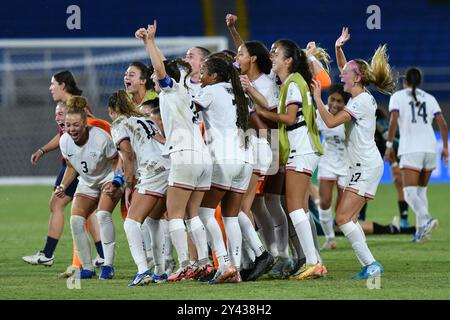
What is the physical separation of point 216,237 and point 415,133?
549cm

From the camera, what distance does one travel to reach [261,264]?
8664mm

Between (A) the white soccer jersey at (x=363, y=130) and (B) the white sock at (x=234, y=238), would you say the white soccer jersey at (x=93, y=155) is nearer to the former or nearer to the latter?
(B) the white sock at (x=234, y=238)

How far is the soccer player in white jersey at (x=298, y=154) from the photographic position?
8578mm

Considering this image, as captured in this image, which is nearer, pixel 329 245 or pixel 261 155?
pixel 261 155

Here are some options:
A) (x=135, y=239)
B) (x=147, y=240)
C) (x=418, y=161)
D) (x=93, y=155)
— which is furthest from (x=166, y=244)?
(x=418, y=161)

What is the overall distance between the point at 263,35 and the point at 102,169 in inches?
703

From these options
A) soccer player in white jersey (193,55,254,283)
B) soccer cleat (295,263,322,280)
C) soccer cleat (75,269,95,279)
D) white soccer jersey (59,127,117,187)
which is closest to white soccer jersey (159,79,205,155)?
soccer player in white jersey (193,55,254,283)

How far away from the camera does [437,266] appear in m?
9.75

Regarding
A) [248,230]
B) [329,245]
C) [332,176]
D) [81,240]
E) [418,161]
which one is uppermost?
[418,161]

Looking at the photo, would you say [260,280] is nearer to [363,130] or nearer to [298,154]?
[298,154]

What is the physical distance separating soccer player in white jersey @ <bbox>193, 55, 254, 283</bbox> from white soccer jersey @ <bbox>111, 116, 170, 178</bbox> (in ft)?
1.47

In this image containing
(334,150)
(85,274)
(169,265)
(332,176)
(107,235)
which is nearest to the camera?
(107,235)

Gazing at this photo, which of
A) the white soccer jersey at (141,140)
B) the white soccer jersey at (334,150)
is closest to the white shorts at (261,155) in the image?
the white soccer jersey at (141,140)
